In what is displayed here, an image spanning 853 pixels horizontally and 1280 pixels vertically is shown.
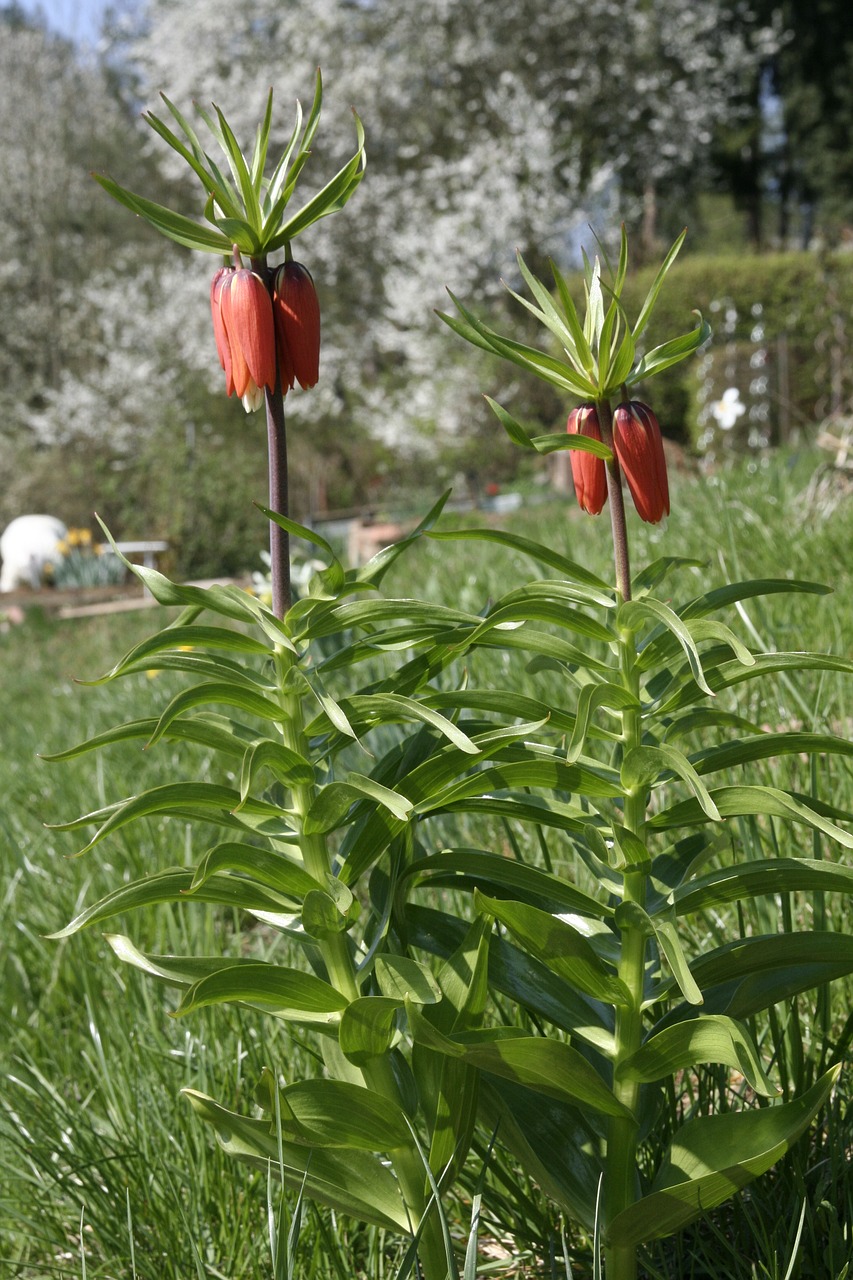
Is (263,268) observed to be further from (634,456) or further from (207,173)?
(634,456)

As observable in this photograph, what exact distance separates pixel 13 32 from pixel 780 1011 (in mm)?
25492

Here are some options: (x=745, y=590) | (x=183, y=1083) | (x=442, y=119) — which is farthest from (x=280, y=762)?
(x=442, y=119)

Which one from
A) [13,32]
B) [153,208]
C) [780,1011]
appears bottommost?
[780,1011]

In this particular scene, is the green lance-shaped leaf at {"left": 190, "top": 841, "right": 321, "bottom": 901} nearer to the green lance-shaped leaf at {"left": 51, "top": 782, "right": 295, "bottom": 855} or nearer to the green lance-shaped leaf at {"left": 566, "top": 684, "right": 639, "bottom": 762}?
the green lance-shaped leaf at {"left": 51, "top": 782, "right": 295, "bottom": 855}

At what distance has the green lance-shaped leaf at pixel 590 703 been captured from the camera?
81 cm

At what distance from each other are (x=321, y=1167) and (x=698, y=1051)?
333 mm

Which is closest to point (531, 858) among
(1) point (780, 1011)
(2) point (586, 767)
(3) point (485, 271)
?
(1) point (780, 1011)

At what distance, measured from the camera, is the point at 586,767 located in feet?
3.05

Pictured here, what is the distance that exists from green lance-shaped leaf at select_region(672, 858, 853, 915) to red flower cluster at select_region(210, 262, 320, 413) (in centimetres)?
51

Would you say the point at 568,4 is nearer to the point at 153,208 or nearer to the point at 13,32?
the point at 13,32

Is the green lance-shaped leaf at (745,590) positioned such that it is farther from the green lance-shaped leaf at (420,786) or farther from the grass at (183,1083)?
the grass at (183,1083)

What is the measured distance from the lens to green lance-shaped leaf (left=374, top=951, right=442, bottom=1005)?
859mm

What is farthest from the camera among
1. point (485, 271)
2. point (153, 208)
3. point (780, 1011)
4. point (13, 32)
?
point (13, 32)

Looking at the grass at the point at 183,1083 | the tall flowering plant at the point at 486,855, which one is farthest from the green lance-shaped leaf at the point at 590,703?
the grass at the point at 183,1083
